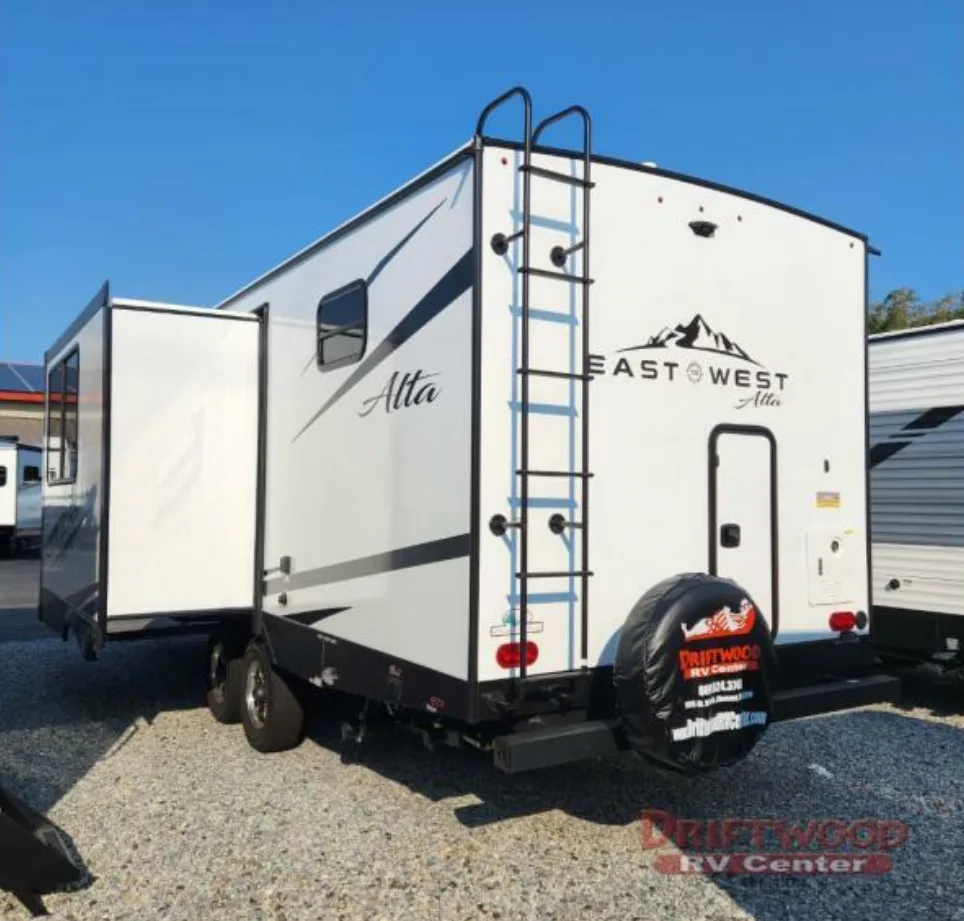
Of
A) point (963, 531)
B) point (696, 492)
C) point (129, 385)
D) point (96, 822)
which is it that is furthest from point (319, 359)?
point (963, 531)

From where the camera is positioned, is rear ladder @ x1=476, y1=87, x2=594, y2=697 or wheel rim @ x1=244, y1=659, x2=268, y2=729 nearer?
rear ladder @ x1=476, y1=87, x2=594, y2=697

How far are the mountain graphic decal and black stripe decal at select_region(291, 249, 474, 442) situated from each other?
33.6 inches

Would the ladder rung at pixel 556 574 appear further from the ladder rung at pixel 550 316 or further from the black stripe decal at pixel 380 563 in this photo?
the ladder rung at pixel 550 316

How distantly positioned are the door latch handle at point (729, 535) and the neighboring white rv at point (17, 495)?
19.7 meters

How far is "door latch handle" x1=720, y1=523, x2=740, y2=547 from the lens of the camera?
448cm

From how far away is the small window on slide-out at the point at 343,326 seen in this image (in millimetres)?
4793

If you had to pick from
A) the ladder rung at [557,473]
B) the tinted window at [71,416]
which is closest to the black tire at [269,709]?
the tinted window at [71,416]

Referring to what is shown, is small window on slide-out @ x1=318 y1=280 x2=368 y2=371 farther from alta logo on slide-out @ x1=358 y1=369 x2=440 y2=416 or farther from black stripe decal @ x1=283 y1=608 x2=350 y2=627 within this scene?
black stripe decal @ x1=283 y1=608 x2=350 y2=627


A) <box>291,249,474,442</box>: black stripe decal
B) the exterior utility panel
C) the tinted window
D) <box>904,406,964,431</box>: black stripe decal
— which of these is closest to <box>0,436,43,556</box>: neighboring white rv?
the tinted window

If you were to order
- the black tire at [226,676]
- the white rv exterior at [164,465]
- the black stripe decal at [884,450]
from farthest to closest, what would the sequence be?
the black stripe decal at [884,450], the black tire at [226,676], the white rv exterior at [164,465]

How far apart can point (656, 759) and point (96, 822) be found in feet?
9.16

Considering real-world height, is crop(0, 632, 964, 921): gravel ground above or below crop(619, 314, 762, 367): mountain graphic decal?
below

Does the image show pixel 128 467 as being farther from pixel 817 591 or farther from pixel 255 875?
pixel 817 591

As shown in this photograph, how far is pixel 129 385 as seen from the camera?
18.5ft
